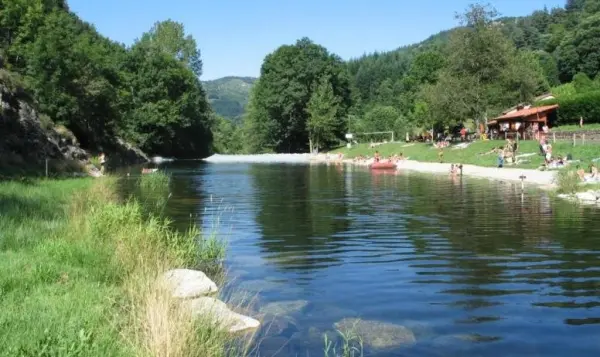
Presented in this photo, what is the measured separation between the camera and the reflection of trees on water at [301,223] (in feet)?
53.8

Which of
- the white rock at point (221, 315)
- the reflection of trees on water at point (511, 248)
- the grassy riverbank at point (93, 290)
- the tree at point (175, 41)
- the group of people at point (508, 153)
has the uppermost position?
the tree at point (175, 41)

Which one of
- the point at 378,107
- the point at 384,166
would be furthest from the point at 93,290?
the point at 378,107

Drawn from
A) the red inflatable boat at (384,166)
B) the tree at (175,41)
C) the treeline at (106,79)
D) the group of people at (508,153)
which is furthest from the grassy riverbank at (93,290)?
the tree at (175,41)

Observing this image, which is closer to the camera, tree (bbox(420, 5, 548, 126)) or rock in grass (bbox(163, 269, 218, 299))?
rock in grass (bbox(163, 269, 218, 299))

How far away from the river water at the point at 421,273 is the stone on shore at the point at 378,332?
0.03 m

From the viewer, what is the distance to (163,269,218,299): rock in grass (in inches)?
385

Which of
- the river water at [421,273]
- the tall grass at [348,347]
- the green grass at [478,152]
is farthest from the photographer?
the green grass at [478,152]

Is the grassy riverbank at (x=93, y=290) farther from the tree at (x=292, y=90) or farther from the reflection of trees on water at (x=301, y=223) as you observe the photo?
the tree at (x=292, y=90)

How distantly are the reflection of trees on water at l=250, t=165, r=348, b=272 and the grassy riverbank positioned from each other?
2.65 meters

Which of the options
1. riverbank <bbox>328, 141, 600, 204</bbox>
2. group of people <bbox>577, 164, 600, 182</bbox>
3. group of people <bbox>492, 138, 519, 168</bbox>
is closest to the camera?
riverbank <bbox>328, 141, 600, 204</bbox>

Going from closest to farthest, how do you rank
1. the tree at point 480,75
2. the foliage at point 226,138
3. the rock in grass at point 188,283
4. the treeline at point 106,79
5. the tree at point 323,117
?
1. the rock in grass at point 188,283
2. the treeline at point 106,79
3. the tree at point 480,75
4. the tree at point 323,117
5. the foliage at point 226,138

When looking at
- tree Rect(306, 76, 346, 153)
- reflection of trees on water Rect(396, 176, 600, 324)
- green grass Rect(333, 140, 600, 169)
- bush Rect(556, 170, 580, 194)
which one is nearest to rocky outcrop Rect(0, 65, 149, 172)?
reflection of trees on water Rect(396, 176, 600, 324)

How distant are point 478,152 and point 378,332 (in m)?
54.4

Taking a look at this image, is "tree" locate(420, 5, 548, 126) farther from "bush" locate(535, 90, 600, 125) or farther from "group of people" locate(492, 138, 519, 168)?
"group of people" locate(492, 138, 519, 168)
